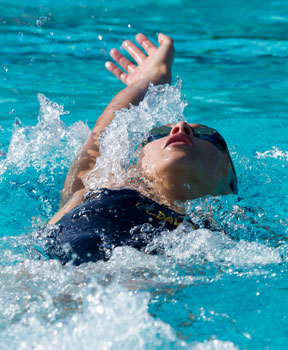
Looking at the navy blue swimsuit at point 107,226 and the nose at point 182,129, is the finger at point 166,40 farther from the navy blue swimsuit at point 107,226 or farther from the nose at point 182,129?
the navy blue swimsuit at point 107,226

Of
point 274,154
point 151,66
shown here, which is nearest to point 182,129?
point 151,66

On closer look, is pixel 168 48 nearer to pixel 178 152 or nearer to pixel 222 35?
pixel 178 152

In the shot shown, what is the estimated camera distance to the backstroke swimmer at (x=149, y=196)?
6.64 feet

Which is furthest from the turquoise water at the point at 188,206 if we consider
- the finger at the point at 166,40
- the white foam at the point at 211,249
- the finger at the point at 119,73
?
the finger at the point at 166,40

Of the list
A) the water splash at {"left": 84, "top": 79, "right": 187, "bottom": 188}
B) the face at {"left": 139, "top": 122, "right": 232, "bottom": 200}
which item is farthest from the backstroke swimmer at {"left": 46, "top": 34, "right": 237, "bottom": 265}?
the water splash at {"left": 84, "top": 79, "right": 187, "bottom": 188}

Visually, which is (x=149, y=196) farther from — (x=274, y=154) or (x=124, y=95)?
(x=274, y=154)

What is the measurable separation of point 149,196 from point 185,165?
0.23 m

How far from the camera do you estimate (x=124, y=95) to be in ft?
11.1

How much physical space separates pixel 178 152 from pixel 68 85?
9.28 ft

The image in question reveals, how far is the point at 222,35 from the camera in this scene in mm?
5863

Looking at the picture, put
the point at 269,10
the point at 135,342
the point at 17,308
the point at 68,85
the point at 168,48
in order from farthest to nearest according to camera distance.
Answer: the point at 269,10 → the point at 68,85 → the point at 168,48 → the point at 17,308 → the point at 135,342

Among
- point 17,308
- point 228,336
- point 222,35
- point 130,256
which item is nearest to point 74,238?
point 130,256

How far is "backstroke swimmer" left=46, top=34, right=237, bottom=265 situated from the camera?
6.64ft

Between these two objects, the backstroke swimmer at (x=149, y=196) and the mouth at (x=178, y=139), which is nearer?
the backstroke swimmer at (x=149, y=196)
